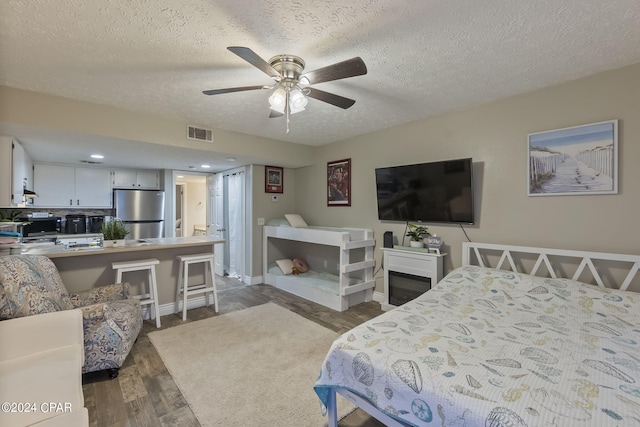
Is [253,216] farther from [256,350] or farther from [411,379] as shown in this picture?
[411,379]

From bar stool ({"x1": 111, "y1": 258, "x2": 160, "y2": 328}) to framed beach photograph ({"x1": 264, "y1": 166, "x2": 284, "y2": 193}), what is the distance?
7.73ft

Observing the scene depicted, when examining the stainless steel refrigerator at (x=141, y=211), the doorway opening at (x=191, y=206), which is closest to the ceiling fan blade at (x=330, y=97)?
the stainless steel refrigerator at (x=141, y=211)

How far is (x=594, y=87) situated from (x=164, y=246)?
4586 millimetres

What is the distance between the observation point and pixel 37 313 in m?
1.90

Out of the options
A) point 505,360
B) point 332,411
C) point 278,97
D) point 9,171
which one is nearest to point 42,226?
point 9,171

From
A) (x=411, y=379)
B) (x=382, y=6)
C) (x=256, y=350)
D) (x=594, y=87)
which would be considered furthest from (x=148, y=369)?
(x=594, y=87)

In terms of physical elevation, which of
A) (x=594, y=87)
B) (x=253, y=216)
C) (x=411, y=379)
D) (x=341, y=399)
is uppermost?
(x=594, y=87)

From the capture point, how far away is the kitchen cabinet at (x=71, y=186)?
4.66 metres

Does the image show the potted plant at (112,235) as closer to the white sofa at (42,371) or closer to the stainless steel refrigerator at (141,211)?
the white sofa at (42,371)

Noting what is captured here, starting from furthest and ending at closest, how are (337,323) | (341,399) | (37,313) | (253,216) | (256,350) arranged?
(253,216) → (337,323) → (256,350) → (341,399) → (37,313)

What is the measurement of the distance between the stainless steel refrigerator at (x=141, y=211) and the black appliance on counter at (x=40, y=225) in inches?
34.5

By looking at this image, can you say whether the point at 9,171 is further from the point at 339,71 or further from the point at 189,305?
the point at 339,71

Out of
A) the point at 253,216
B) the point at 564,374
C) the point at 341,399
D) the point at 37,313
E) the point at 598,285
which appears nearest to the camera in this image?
the point at 564,374

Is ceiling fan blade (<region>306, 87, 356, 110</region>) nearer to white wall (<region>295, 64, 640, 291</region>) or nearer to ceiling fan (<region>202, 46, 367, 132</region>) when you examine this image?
ceiling fan (<region>202, 46, 367, 132</region>)
